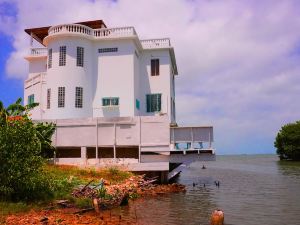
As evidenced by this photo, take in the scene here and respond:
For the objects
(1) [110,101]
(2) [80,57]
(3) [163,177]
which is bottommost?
(3) [163,177]

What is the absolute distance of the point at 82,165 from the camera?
28297mm

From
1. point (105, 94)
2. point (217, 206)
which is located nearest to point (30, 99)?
point (105, 94)

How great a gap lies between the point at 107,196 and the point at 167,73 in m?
19.6

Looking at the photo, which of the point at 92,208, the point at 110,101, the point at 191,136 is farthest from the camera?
the point at 110,101

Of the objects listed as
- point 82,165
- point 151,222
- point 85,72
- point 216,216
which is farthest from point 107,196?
point 85,72

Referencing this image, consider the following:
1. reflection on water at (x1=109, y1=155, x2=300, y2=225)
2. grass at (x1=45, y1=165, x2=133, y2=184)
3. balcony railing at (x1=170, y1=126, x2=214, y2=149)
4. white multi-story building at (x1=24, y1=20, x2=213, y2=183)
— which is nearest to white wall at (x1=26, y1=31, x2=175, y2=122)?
white multi-story building at (x1=24, y1=20, x2=213, y2=183)

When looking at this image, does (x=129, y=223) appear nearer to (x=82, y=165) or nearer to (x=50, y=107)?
(x=82, y=165)

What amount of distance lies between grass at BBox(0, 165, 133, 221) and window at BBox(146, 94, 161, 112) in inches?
447

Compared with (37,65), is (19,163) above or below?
below

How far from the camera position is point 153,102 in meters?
37.3

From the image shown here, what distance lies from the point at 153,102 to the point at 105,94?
507cm

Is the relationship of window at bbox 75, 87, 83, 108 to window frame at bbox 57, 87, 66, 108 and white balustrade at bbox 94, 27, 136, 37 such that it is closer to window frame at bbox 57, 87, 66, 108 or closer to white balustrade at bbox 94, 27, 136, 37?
window frame at bbox 57, 87, 66, 108

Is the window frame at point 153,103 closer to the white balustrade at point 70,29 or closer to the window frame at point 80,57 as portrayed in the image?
the window frame at point 80,57

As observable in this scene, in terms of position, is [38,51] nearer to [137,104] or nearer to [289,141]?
[137,104]
